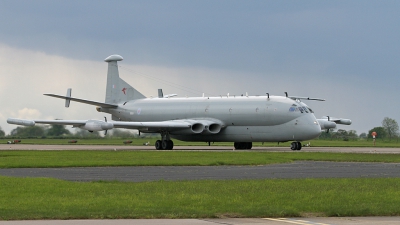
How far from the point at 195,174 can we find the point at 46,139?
66.5 meters

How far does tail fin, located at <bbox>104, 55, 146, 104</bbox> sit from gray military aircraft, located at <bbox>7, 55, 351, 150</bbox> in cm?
111

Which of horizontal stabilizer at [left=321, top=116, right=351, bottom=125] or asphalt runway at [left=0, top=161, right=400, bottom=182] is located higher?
horizontal stabilizer at [left=321, top=116, right=351, bottom=125]

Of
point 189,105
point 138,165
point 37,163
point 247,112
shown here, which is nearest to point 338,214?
point 138,165

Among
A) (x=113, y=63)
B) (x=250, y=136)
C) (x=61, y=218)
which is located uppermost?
(x=113, y=63)

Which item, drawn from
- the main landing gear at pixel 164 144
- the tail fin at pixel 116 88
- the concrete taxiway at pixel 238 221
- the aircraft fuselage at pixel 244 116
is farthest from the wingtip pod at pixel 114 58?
the concrete taxiway at pixel 238 221

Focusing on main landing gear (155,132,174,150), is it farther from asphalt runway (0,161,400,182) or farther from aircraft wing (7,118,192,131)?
asphalt runway (0,161,400,182)

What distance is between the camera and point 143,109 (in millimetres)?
63781

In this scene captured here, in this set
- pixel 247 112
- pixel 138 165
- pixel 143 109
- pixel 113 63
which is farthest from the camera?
pixel 113 63

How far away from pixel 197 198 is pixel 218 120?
40703 millimetres

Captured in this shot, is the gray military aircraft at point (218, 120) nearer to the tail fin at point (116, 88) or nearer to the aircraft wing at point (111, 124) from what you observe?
the aircraft wing at point (111, 124)

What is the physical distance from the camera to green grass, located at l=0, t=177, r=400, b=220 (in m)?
13.9

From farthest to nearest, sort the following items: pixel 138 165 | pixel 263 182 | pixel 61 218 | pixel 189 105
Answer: pixel 189 105
pixel 138 165
pixel 263 182
pixel 61 218

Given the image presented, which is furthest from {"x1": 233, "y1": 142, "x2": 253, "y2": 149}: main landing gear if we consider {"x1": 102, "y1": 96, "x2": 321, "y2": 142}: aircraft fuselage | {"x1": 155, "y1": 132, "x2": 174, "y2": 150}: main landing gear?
{"x1": 155, "y1": 132, "x2": 174, "y2": 150}: main landing gear

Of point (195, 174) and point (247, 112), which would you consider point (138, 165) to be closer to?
point (195, 174)
